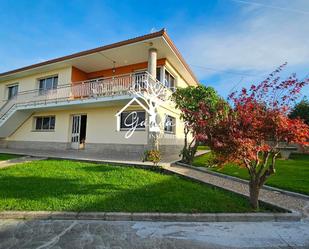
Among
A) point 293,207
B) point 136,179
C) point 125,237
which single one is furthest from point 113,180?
point 293,207

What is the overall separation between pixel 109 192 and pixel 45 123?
1331 cm

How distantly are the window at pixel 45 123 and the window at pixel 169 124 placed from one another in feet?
28.7

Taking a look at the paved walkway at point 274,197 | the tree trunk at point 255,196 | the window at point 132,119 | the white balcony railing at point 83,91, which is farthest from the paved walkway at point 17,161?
the tree trunk at point 255,196

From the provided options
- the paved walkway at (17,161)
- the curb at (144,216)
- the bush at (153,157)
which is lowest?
the curb at (144,216)

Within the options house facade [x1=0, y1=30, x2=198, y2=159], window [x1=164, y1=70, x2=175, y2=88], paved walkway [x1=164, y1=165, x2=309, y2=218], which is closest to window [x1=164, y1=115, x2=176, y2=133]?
house facade [x1=0, y1=30, x2=198, y2=159]

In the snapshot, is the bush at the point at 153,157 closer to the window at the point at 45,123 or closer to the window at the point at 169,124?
the window at the point at 169,124

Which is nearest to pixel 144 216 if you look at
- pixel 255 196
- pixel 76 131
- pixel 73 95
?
pixel 255 196

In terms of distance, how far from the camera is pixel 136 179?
6984 millimetres

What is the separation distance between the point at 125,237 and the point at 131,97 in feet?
27.0

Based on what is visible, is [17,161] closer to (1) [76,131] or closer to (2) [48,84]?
(1) [76,131]

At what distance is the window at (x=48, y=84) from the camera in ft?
54.1

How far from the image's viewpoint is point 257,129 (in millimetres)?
4668

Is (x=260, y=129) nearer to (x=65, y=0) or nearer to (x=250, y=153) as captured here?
(x=250, y=153)

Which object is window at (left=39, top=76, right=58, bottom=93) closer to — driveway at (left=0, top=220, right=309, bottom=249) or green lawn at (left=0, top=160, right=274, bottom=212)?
green lawn at (left=0, top=160, right=274, bottom=212)
